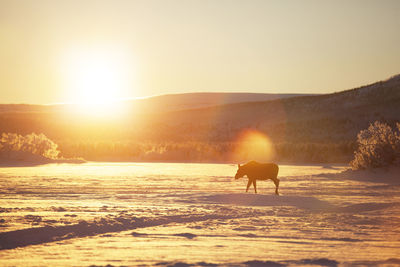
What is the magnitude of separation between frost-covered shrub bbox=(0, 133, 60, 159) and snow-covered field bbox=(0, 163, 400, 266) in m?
16.9

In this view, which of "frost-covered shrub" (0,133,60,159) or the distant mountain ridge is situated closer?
"frost-covered shrub" (0,133,60,159)

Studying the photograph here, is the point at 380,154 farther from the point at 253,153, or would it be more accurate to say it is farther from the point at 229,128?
the point at 229,128

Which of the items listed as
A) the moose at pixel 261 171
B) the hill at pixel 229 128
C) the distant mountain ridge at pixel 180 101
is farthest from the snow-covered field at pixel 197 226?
the distant mountain ridge at pixel 180 101

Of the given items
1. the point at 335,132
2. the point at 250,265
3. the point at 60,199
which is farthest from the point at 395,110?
the point at 250,265

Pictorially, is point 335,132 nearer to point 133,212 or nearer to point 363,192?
point 363,192

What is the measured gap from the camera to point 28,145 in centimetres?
3462

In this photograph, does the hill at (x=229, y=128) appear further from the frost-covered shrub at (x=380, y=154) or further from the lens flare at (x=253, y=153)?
the frost-covered shrub at (x=380, y=154)

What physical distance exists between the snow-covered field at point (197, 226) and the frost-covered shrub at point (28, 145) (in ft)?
55.5

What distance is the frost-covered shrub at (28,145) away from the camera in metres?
33.1

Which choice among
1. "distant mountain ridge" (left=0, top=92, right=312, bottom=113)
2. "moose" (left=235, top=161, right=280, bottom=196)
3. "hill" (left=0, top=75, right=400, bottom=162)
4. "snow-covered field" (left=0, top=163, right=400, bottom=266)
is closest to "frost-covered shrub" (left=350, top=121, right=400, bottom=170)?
"snow-covered field" (left=0, top=163, right=400, bottom=266)

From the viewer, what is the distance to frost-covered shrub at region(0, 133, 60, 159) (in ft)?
108

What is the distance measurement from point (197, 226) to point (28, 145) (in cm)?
2686

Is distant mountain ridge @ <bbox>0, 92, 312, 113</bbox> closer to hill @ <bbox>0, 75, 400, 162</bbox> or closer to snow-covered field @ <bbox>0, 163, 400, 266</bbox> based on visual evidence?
hill @ <bbox>0, 75, 400, 162</bbox>

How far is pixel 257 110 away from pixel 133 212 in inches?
3417
